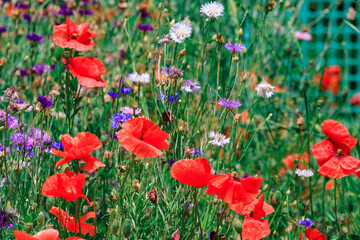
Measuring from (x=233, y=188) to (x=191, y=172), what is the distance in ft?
0.30

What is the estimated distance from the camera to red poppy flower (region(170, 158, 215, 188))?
0.91 m

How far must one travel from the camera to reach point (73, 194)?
0.86 m

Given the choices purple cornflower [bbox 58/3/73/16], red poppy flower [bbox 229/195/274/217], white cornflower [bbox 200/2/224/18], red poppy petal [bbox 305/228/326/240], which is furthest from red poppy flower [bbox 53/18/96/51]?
purple cornflower [bbox 58/3/73/16]

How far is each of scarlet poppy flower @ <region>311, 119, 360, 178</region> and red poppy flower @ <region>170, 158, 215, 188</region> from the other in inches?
14.6

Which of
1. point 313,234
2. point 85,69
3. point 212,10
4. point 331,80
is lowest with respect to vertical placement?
Result: point 331,80

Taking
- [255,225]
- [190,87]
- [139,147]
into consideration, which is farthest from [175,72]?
[255,225]

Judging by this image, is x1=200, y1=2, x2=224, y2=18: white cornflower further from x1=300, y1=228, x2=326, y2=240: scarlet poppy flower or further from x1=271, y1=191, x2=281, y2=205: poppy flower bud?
x1=300, y1=228, x2=326, y2=240: scarlet poppy flower

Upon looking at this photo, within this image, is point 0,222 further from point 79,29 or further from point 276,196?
point 276,196

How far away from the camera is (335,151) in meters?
1.18

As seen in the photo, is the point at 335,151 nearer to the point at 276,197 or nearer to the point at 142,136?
the point at 276,197

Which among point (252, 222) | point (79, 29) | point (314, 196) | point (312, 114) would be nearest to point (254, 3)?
point (312, 114)

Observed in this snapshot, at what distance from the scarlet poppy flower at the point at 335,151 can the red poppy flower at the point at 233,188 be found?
0.28 meters

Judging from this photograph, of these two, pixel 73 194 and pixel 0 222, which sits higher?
pixel 73 194

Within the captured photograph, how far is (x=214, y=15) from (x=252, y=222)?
0.55 meters
